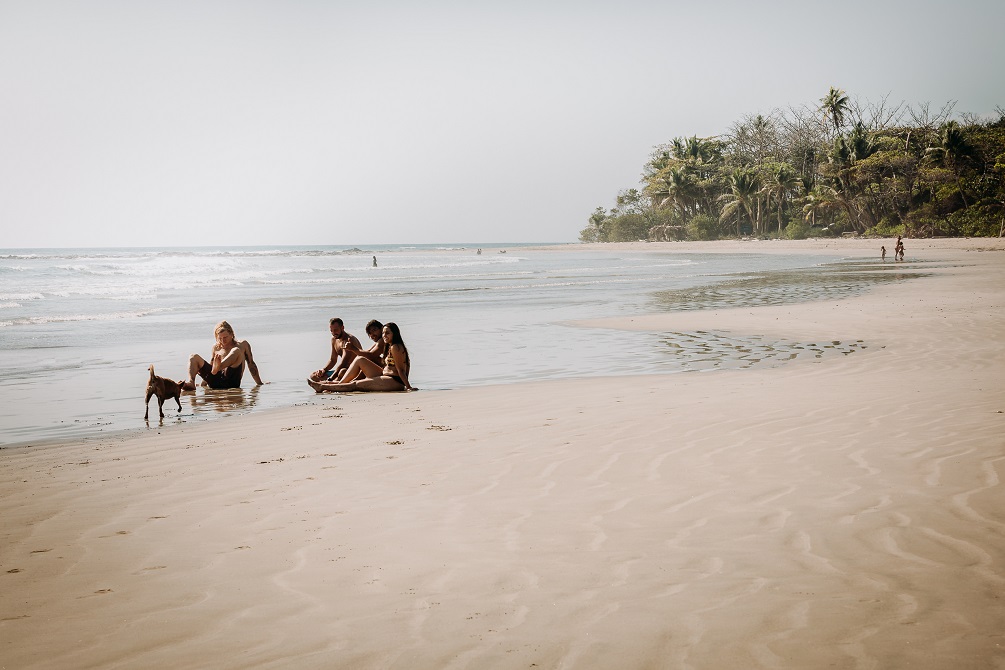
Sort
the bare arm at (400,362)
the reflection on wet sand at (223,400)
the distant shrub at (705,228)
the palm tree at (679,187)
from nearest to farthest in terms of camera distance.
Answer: the reflection on wet sand at (223,400)
the bare arm at (400,362)
the distant shrub at (705,228)
the palm tree at (679,187)

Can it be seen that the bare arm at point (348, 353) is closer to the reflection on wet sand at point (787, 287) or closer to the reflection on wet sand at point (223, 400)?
the reflection on wet sand at point (223, 400)

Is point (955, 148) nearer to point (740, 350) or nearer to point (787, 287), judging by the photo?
point (787, 287)

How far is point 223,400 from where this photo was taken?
9.80 meters

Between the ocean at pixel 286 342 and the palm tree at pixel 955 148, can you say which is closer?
the ocean at pixel 286 342

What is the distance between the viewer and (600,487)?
5.23 metres

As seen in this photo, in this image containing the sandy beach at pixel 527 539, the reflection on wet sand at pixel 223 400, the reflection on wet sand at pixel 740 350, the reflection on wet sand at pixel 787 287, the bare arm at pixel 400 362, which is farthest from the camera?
the reflection on wet sand at pixel 787 287

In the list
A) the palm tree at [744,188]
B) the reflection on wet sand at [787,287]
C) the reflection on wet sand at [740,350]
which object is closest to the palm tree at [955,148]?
the palm tree at [744,188]

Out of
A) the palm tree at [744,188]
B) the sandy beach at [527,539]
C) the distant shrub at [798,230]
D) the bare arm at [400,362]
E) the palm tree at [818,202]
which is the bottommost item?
the sandy beach at [527,539]

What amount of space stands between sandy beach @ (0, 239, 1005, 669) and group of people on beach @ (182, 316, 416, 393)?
1.91m

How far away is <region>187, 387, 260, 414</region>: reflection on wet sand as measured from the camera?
920 cm

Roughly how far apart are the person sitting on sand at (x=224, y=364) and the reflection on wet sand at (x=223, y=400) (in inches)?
6.7

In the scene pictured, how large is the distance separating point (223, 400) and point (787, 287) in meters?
21.1

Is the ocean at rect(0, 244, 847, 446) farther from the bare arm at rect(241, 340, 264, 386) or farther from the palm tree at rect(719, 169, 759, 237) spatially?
the palm tree at rect(719, 169, 759, 237)

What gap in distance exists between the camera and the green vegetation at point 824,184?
5734 cm
